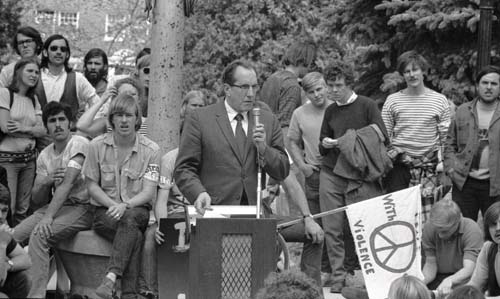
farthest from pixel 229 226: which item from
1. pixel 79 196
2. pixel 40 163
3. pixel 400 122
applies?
pixel 400 122

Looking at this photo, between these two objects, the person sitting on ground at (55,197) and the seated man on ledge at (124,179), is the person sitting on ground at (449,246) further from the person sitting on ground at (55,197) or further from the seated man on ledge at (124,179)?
the person sitting on ground at (55,197)

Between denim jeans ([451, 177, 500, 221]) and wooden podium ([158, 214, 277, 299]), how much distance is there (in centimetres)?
367

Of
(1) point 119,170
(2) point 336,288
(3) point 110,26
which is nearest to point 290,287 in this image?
(1) point 119,170

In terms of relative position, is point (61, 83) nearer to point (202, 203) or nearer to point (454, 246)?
point (202, 203)

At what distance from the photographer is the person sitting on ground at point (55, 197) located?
890cm

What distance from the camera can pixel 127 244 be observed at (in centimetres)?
855

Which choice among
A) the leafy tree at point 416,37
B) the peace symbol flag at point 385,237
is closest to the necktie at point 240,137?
the peace symbol flag at point 385,237

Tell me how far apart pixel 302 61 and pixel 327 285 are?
222 centimetres

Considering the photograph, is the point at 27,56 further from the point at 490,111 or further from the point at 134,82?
the point at 490,111

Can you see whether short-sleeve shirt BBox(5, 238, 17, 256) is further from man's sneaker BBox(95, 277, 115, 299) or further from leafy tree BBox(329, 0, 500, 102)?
leafy tree BBox(329, 0, 500, 102)

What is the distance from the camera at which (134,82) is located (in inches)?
398

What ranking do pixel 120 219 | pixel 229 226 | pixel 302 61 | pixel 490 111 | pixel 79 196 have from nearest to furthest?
pixel 229 226, pixel 120 219, pixel 79 196, pixel 490 111, pixel 302 61

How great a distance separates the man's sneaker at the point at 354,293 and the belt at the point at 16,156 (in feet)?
9.82

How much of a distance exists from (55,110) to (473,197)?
3622 millimetres
